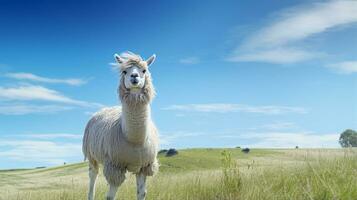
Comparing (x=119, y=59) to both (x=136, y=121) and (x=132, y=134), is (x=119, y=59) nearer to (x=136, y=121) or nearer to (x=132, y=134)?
(x=136, y=121)

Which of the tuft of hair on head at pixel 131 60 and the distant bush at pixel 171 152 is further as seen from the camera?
the distant bush at pixel 171 152

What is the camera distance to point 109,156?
1191cm

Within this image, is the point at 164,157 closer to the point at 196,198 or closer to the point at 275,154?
the point at 275,154

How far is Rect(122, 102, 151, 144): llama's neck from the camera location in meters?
11.4

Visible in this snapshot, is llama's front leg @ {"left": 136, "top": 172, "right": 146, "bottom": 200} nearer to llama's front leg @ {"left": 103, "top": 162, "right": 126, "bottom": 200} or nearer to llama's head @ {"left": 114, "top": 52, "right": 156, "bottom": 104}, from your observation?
llama's front leg @ {"left": 103, "top": 162, "right": 126, "bottom": 200}

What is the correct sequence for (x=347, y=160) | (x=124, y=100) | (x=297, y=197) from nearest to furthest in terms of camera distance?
1. (x=297, y=197)
2. (x=124, y=100)
3. (x=347, y=160)

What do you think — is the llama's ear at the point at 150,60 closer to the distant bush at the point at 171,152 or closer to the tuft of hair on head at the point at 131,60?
the tuft of hair on head at the point at 131,60

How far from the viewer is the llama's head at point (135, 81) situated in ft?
36.1

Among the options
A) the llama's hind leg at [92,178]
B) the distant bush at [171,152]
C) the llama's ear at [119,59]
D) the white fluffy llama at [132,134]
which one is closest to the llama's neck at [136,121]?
the white fluffy llama at [132,134]

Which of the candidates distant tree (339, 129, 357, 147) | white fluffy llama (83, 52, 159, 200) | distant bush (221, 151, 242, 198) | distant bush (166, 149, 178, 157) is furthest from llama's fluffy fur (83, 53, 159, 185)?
distant tree (339, 129, 357, 147)

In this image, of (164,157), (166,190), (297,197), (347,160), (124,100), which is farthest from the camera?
(164,157)

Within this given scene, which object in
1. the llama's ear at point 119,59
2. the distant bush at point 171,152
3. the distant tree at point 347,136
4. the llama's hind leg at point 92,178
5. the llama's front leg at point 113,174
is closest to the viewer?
the llama's front leg at point 113,174

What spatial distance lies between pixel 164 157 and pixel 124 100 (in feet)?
132

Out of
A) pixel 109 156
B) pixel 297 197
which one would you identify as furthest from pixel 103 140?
pixel 297 197
